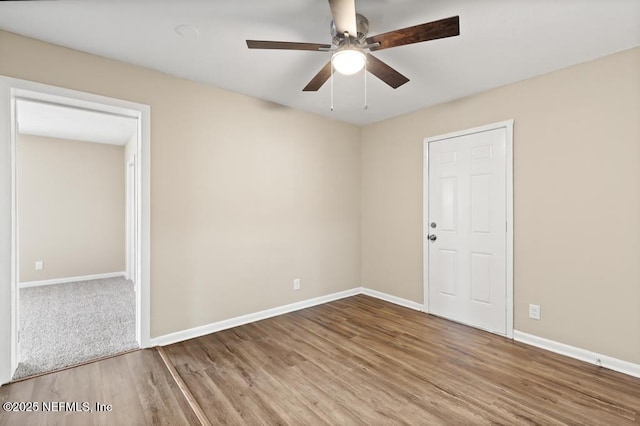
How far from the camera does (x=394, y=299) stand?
13.6 ft

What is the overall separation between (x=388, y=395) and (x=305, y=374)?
2.14 ft

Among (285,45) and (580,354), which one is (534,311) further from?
(285,45)

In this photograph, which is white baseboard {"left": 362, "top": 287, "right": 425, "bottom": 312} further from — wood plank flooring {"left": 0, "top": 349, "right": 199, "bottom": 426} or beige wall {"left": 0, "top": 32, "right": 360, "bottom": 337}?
wood plank flooring {"left": 0, "top": 349, "right": 199, "bottom": 426}

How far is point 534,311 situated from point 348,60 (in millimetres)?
2870

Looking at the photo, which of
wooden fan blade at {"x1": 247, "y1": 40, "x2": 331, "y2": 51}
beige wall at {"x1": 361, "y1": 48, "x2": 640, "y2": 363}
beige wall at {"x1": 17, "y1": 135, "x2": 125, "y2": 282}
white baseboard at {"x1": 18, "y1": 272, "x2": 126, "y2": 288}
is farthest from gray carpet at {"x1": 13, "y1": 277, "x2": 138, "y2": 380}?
beige wall at {"x1": 361, "y1": 48, "x2": 640, "y2": 363}

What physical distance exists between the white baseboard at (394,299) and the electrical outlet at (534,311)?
1.16 meters

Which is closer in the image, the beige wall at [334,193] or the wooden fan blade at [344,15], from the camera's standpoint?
the wooden fan blade at [344,15]

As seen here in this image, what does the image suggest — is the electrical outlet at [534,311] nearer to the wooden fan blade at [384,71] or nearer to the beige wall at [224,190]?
the beige wall at [224,190]

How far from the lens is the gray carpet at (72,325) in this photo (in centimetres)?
260

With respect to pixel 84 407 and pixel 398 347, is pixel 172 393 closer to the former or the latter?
pixel 84 407

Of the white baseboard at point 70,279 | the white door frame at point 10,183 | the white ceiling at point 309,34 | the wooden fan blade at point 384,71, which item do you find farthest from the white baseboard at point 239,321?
the white baseboard at point 70,279

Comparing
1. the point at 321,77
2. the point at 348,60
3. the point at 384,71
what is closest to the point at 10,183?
the point at 321,77

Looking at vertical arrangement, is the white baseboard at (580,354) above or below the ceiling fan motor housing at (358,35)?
below

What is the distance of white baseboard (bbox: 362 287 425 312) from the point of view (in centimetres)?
386
